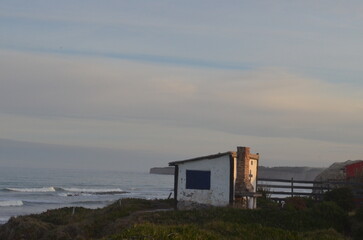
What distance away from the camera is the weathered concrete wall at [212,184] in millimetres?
30312

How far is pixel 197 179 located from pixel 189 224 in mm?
8771

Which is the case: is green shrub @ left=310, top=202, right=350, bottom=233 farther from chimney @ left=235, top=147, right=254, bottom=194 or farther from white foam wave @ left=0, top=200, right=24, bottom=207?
white foam wave @ left=0, top=200, right=24, bottom=207

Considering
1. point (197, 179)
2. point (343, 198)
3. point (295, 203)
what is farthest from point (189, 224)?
point (343, 198)

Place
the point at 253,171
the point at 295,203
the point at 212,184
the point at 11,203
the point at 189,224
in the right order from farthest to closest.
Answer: the point at 11,203 → the point at 253,171 → the point at 212,184 → the point at 295,203 → the point at 189,224

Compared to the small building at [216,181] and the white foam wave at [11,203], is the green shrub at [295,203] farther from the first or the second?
the white foam wave at [11,203]

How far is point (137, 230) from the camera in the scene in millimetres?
17500

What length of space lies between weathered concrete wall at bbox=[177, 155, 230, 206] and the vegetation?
1.55 m

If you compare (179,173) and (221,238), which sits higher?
(179,173)

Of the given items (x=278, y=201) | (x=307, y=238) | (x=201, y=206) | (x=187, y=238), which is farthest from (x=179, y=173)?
(x=187, y=238)

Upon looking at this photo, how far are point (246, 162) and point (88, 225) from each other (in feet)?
28.4

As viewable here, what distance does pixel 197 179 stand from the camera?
31.1 metres

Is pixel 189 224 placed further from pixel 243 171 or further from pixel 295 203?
pixel 295 203

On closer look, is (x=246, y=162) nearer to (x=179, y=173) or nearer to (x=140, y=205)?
(x=179, y=173)

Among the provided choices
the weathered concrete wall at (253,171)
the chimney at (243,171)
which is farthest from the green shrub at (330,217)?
the weathered concrete wall at (253,171)
